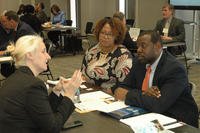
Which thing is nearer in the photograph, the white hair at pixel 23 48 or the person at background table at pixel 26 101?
the person at background table at pixel 26 101

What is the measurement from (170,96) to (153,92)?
5.3 inches

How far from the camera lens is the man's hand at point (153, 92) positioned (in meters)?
2.61

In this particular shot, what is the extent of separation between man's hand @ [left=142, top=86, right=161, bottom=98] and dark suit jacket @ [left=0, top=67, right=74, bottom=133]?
3.08 ft

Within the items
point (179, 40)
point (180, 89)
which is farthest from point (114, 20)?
point (179, 40)

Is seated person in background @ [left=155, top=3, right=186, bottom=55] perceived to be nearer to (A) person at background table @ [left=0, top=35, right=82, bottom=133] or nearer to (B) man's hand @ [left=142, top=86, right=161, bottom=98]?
(B) man's hand @ [left=142, top=86, right=161, bottom=98]

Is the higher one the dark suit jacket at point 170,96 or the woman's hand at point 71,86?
the woman's hand at point 71,86

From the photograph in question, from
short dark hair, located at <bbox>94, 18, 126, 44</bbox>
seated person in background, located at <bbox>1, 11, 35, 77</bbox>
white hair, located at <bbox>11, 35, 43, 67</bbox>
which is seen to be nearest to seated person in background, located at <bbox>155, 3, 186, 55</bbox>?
seated person in background, located at <bbox>1, 11, 35, 77</bbox>

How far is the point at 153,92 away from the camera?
2.63m

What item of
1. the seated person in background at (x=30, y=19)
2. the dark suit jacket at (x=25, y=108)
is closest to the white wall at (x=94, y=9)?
the seated person in background at (x=30, y=19)

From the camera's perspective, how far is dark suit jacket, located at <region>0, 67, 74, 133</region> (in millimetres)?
1845

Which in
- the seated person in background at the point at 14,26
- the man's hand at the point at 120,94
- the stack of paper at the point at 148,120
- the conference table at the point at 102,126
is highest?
the seated person in background at the point at 14,26

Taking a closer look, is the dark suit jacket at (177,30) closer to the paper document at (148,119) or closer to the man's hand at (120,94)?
the man's hand at (120,94)

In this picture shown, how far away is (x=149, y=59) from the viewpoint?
2.77 m

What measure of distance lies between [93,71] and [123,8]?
10247mm
